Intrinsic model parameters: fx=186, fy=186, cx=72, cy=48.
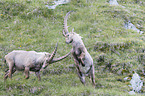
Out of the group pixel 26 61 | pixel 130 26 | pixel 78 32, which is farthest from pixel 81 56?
pixel 130 26

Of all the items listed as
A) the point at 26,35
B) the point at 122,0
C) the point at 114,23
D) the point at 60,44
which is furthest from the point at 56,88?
the point at 122,0

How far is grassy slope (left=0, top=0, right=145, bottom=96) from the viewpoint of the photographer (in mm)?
9648

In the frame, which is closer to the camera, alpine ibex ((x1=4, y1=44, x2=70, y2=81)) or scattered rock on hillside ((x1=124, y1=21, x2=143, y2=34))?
alpine ibex ((x1=4, y1=44, x2=70, y2=81))

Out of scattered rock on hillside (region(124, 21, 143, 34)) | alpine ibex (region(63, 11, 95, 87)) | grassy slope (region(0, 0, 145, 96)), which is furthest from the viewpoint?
scattered rock on hillside (region(124, 21, 143, 34))

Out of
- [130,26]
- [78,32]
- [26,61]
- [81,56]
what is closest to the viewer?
[81,56]

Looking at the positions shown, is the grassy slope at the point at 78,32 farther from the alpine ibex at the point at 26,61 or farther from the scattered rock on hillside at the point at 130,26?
the alpine ibex at the point at 26,61

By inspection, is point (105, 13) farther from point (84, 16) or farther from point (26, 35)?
point (26, 35)

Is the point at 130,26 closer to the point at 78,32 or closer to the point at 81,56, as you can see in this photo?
the point at 78,32

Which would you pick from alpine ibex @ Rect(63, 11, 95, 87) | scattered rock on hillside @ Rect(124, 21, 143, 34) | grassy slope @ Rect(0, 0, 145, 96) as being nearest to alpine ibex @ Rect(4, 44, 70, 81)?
grassy slope @ Rect(0, 0, 145, 96)

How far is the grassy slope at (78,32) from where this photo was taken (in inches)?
380

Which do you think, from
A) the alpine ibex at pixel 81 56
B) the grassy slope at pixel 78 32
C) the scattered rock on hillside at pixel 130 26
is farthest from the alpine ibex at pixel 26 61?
the scattered rock on hillside at pixel 130 26

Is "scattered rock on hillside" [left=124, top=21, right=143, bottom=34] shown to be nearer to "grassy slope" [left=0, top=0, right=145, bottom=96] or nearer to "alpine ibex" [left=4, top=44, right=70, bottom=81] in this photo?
"grassy slope" [left=0, top=0, right=145, bottom=96]

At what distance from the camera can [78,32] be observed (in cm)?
1686

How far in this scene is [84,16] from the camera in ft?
62.8
